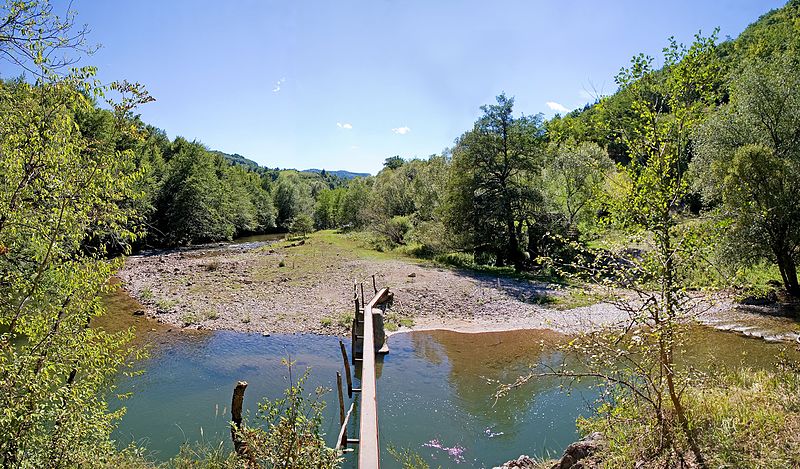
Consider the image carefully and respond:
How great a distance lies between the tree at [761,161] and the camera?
659 inches

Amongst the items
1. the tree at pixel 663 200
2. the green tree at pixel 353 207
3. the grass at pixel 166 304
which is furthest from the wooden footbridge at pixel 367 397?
the green tree at pixel 353 207

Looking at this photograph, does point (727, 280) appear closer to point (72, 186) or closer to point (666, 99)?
point (666, 99)

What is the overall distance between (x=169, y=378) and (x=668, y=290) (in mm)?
14361

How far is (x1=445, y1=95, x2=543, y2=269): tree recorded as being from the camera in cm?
3030

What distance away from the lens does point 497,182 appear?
31.5 m

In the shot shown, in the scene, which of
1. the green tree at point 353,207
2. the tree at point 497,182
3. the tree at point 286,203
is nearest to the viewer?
the tree at point 497,182

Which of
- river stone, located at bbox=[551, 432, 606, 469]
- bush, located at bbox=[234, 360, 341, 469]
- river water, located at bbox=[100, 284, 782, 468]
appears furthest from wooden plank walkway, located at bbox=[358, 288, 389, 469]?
river stone, located at bbox=[551, 432, 606, 469]

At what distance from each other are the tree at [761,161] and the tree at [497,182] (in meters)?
11.6

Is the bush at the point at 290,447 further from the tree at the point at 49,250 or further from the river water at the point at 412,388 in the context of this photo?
the river water at the point at 412,388

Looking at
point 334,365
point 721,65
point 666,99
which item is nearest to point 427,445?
point 334,365

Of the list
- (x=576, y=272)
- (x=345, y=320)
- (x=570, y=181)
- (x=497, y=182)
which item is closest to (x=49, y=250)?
(x=576, y=272)

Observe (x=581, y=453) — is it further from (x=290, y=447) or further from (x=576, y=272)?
(x=290, y=447)

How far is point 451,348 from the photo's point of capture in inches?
645

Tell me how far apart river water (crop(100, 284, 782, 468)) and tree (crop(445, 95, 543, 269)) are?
14.4m
